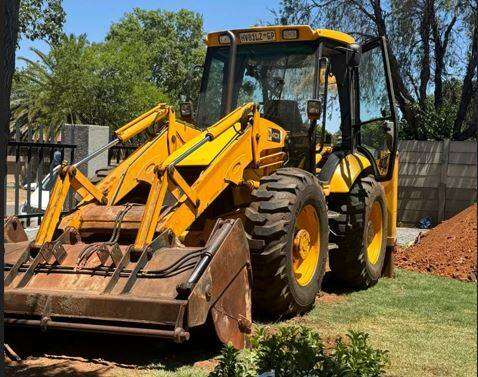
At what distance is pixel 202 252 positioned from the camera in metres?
4.98

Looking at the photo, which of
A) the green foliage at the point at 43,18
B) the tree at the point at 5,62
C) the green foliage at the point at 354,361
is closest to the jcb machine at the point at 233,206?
the green foliage at the point at 354,361

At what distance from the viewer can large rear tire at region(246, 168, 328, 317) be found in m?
6.06

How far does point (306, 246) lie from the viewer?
6.75 m

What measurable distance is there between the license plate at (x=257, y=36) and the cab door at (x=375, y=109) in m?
1.47

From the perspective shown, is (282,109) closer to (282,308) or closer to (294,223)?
(294,223)

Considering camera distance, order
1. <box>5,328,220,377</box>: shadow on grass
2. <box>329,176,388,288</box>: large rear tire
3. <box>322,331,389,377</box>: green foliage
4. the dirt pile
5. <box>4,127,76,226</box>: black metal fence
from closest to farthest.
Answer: <box>322,331,389,377</box>: green foliage < <box>5,328,220,377</box>: shadow on grass < <box>329,176,388,288</box>: large rear tire < <box>4,127,76,226</box>: black metal fence < the dirt pile

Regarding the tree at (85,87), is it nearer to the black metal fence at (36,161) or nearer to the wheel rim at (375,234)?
the black metal fence at (36,161)

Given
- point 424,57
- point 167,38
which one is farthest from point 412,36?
point 167,38

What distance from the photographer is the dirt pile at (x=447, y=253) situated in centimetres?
958

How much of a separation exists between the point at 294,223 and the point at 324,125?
1.85 metres

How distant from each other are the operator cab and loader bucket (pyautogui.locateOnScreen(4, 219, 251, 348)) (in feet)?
8.14

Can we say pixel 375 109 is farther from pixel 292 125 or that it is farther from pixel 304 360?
pixel 304 360

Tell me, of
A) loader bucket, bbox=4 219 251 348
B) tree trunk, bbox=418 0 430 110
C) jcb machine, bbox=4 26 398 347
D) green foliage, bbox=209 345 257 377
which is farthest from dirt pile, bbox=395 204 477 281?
tree trunk, bbox=418 0 430 110

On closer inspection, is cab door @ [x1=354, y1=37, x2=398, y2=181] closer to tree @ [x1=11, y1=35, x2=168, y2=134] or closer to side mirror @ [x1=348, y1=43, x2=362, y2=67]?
side mirror @ [x1=348, y1=43, x2=362, y2=67]
